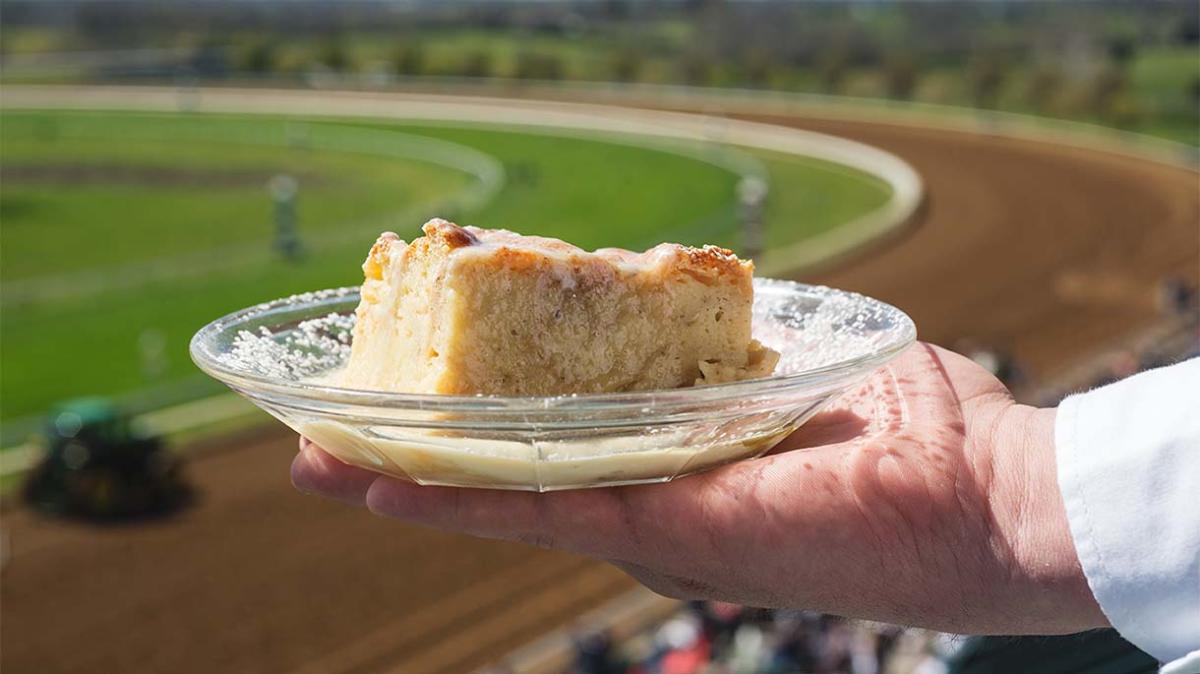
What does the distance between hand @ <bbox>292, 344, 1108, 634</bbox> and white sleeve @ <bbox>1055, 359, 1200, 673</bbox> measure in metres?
0.08

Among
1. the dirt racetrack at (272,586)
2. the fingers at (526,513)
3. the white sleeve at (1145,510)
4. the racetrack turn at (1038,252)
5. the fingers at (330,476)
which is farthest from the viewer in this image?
the racetrack turn at (1038,252)

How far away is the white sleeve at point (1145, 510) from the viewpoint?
184 centimetres

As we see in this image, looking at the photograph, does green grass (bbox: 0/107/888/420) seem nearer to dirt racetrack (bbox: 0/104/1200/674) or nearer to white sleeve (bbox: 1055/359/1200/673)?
dirt racetrack (bbox: 0/104/1200/674)

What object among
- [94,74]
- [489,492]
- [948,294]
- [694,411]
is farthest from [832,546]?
[94,74]

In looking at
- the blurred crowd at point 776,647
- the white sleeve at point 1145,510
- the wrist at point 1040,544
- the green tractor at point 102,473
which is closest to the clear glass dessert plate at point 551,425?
the wrist at point 1040,544

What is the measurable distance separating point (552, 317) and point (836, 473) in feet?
1.83

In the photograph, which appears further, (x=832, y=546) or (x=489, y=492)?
(x=489, y=492)

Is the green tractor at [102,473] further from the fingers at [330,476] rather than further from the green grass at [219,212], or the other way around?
the fingers at [330,476]

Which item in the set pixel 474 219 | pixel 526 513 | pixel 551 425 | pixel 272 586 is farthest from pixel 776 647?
pixel 474 219

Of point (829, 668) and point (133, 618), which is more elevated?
point (829, 668)

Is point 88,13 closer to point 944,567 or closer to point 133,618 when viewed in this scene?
point 133,618

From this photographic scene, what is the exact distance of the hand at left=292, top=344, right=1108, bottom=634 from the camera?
2086 mm

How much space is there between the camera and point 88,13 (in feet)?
239

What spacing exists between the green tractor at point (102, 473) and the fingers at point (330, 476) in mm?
11438
